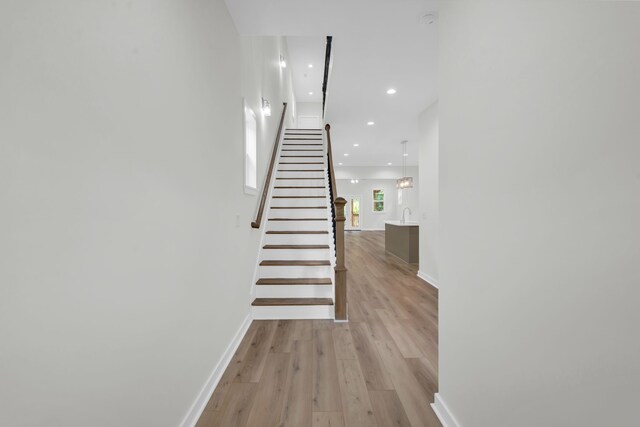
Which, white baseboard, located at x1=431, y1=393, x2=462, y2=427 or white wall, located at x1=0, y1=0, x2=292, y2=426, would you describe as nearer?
white wall, located at x1=0, y1=0, x2=292, y2=426

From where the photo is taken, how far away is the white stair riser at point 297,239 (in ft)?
12.3

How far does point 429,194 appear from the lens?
4.64 meters

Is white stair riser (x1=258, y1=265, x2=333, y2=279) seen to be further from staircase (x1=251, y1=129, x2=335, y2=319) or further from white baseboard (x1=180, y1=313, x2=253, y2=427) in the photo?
white baseboard (x1=180, y1=313, x2=253, y2=427)

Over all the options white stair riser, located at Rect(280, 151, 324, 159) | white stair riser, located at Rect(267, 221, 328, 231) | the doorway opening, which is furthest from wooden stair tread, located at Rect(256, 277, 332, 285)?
the doorway opening

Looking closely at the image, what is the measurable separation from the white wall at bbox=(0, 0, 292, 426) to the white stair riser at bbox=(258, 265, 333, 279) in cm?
154

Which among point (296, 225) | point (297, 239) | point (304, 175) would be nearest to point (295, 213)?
point (296, 225)

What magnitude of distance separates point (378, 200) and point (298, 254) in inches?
420

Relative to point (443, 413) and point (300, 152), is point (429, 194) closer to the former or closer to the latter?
point (300, 152)

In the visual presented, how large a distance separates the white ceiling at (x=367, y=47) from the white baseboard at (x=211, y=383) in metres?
2.82

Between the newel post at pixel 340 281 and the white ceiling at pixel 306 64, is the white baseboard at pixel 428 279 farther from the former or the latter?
the white ceiling at pixel 306 64

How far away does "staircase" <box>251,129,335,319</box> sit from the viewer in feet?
9.70

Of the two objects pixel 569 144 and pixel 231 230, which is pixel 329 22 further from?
pixel 569 144

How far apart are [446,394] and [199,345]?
1.54m

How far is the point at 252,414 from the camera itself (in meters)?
1.62
